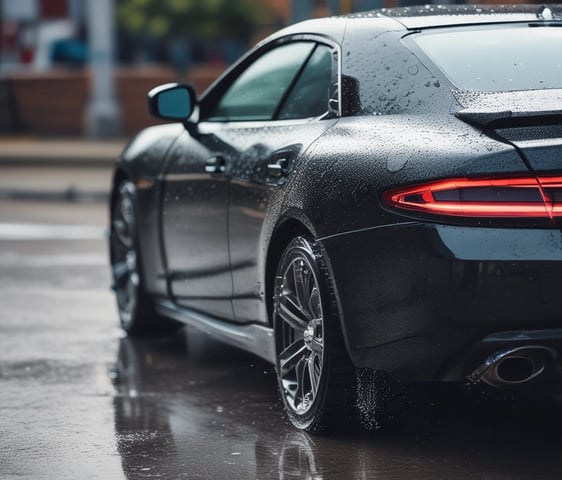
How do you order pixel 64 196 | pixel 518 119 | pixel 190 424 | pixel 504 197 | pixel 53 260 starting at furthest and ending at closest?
pixel 64 196 < pixel 53 260 < pixel 190 424 < pixel 518 119 < pixel 504 197

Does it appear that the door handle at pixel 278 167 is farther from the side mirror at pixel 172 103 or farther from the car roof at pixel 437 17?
the side mirror at pixel 172 103

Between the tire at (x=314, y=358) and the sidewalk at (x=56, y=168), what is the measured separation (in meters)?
12.0

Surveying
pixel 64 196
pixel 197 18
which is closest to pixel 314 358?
pixel 64 196

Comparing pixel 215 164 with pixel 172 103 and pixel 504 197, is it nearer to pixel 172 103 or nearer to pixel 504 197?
pixel 172 103

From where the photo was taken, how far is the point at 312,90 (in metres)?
6.23

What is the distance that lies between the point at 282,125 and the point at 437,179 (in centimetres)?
139

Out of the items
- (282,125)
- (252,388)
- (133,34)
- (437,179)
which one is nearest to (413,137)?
(437,179)

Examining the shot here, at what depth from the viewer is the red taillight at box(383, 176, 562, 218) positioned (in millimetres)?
4841

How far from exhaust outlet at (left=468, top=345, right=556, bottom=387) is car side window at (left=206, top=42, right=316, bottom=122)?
1832 mm

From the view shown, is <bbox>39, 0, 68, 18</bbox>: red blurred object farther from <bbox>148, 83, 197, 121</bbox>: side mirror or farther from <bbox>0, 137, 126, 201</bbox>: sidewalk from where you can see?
<bbox>148, 83, 197, 121</bbox>: side mirror

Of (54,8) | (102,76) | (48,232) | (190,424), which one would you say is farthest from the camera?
(54,8)

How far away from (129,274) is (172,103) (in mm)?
1355

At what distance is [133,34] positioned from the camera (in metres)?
53.1

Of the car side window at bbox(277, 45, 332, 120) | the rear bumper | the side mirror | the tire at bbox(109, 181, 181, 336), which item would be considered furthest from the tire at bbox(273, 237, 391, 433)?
the tire at bbox(109, 181, 181, 336)
